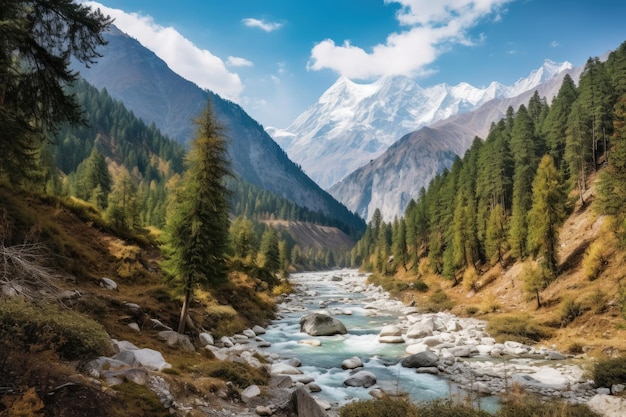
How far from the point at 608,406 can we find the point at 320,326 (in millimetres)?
21930

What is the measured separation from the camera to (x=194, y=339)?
2323 centimetres

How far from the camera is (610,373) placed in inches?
672

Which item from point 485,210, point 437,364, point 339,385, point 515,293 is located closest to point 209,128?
point 339,385

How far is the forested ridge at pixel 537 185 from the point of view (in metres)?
35.7

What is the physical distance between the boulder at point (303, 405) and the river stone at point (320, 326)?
1933cm

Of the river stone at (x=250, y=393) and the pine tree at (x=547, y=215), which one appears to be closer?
the river stone at (x=250, y=393)

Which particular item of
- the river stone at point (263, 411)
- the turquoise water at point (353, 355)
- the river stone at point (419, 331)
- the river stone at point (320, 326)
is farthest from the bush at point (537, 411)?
the river stone at point (320, 326)

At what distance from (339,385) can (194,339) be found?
9.92 m

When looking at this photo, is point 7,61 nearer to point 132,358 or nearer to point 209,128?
point 132,358

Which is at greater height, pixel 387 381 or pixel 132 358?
pixel 132 358

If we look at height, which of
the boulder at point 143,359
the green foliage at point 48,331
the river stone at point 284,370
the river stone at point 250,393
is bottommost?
the river stone at point 284,370

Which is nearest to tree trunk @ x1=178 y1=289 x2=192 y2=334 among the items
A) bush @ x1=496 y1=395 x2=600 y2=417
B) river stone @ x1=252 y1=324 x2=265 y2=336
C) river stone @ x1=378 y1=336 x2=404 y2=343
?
river stone @ x1=252 y1=324 x2=265 y2=336

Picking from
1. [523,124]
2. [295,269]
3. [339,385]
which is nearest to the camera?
[339,385]

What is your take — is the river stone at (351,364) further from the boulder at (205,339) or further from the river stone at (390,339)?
the boulder at (205,339)
